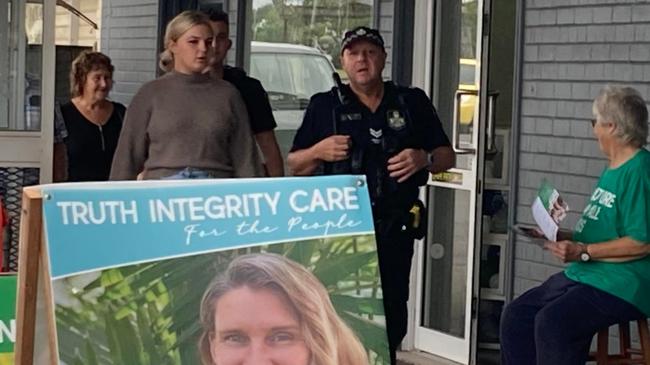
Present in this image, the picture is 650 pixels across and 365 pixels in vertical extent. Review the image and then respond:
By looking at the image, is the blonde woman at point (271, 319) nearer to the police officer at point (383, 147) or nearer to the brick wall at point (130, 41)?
the police officer at point (383, 147)

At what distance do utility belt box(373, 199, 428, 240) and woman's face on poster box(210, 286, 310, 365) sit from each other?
1984 millimetres

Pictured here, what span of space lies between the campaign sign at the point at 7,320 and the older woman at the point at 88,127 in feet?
11.0

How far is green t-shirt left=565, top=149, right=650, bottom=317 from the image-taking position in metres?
5.25

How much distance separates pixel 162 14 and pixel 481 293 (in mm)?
4572

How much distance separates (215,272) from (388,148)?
2126mm

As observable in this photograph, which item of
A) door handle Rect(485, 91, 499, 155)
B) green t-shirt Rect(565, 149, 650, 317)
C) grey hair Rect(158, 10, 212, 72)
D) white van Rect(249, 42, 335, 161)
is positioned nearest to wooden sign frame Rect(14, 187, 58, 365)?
grey hair Rect(158, 10, 212, 72)

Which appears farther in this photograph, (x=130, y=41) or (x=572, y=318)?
(x=130, y=41)

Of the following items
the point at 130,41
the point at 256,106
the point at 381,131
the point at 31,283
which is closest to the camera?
Answer: the point at 31,283

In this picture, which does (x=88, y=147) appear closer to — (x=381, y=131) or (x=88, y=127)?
(x=88, y=127)

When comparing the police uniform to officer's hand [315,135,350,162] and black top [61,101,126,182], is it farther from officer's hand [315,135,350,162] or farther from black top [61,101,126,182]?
black top [61,101,126,182]

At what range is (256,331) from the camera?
3.48 meters

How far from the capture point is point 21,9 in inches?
304

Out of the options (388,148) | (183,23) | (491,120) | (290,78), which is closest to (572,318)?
(388,148)

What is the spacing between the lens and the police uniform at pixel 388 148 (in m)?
5.47
